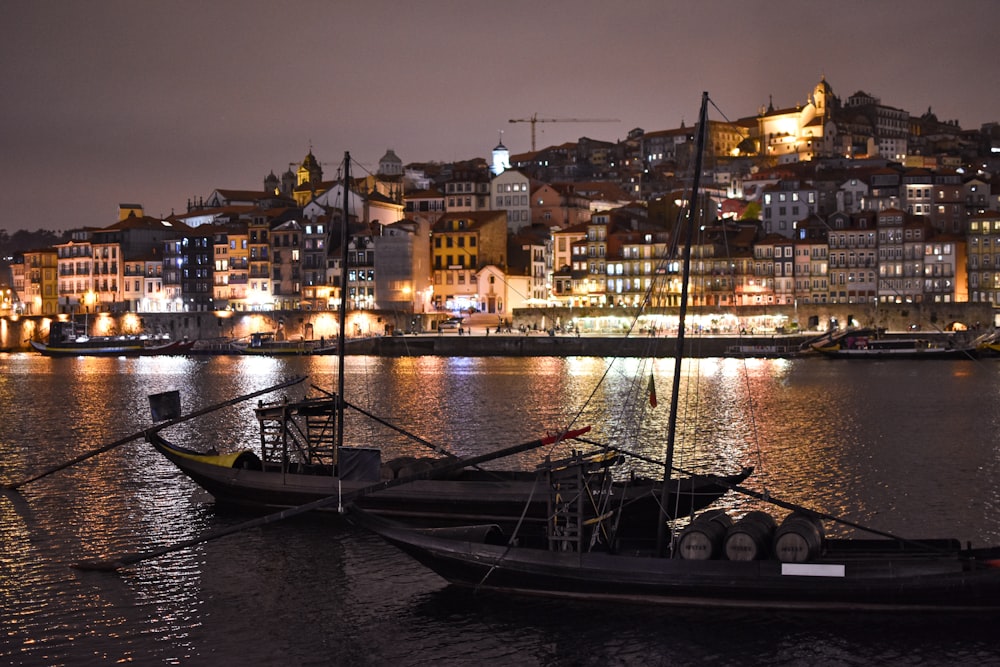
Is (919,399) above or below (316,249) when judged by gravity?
below

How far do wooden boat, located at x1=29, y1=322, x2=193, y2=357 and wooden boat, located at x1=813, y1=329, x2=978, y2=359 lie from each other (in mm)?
61370

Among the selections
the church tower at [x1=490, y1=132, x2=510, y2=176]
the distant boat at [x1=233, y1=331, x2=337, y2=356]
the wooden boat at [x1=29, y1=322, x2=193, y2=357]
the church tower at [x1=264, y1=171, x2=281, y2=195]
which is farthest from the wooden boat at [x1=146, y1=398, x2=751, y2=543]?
the church tower at [x1=264, y1=171, x2=281, y2=195]

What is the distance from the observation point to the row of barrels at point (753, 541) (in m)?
18.0

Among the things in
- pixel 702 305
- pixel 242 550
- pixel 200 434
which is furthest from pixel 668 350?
pixel 242 550

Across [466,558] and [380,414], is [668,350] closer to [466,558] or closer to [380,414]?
[380,414]

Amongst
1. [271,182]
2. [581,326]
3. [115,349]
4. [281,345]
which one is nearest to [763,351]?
[581,326]

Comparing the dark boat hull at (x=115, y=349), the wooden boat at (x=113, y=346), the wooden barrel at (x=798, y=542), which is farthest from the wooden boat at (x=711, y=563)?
the wooden boat at (x=113, y=346)

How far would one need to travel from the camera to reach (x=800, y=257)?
349 feet

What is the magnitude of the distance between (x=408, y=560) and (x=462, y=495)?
2.07 m

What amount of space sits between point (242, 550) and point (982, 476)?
20674 mm

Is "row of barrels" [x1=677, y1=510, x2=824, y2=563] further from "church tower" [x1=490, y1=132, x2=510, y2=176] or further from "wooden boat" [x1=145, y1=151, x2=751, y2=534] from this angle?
"church tower" [x1=490, y1=132, x2=510, y2=176]

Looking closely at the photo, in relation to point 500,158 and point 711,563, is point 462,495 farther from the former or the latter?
point 500,158

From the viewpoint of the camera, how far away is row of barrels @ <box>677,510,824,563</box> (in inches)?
709

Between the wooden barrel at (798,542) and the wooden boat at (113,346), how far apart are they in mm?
101028
